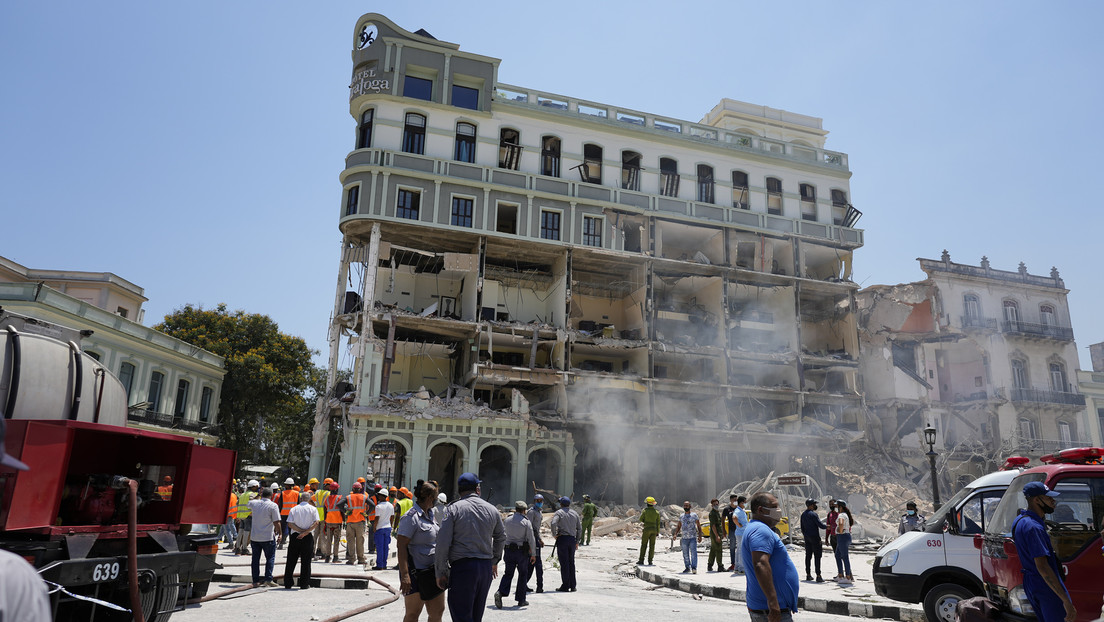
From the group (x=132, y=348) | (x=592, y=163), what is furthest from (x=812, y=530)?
(x=132, y=348)

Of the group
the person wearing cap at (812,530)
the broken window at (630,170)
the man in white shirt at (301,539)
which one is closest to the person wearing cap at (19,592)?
the man in white shirt at (301,539)

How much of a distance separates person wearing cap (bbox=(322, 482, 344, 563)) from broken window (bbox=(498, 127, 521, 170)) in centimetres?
2491

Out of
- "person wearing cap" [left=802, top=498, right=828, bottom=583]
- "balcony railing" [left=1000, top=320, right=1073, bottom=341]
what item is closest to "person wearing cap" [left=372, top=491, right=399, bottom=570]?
"person wearing cap" [left=802, top=498, right=828, bottom=583]

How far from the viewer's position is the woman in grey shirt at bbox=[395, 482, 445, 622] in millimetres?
6707

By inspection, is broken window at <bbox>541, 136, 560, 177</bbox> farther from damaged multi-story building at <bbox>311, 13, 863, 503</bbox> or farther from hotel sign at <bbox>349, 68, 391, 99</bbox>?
hotel sign at <bbox>349, 68, 391, 99</bbox>

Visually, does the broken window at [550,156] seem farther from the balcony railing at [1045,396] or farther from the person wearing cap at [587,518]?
the balcony railing at [1045,396]

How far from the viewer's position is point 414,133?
36.2 m

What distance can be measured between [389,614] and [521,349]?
96.2ft

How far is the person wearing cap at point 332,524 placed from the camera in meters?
15.3

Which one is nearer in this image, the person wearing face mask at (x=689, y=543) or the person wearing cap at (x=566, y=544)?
the person wearing cap at (x=566, y=544)

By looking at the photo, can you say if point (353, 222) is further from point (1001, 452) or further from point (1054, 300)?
point (1054, 300)

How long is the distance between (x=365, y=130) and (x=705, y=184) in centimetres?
1948

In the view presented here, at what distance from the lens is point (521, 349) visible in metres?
38.4

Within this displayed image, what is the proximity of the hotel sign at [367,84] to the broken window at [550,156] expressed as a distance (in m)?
8.72
